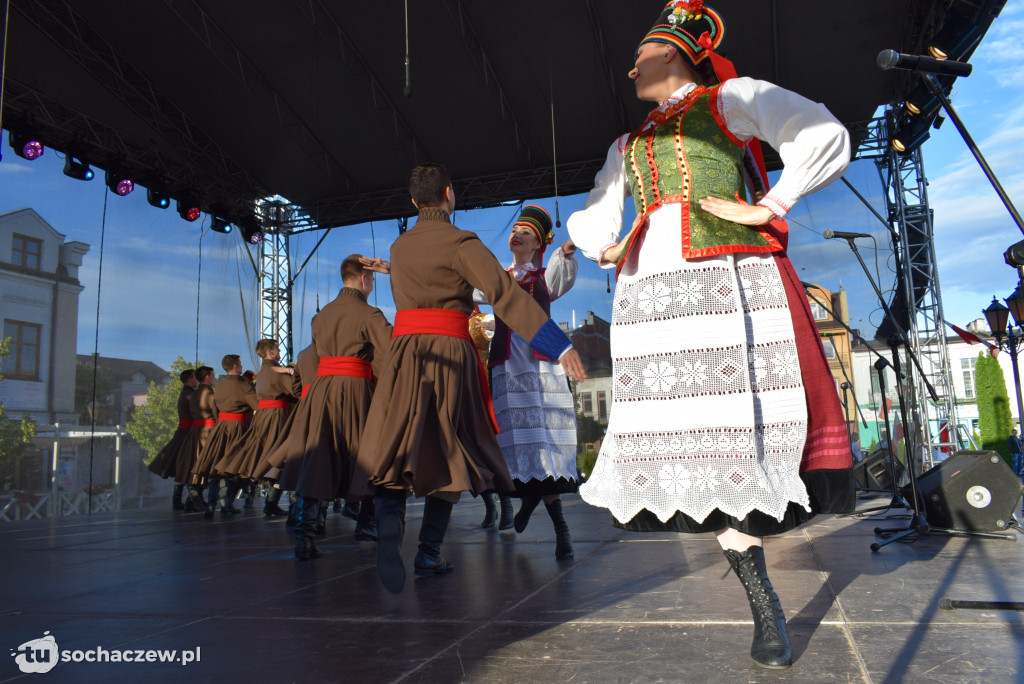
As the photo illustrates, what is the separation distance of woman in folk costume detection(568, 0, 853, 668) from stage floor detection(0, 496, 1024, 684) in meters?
0.27

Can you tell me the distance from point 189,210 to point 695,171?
10.2 meters

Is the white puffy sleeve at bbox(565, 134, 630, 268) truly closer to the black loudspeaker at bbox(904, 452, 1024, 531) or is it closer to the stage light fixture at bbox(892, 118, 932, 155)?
the black loudspeaker at bbox(904, 452, 1024, 531)

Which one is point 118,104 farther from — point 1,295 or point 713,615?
point 713,615

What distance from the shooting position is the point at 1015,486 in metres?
3.62

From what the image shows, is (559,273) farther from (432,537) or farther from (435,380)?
(432,537)

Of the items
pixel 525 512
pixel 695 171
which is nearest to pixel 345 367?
pixel 525 512

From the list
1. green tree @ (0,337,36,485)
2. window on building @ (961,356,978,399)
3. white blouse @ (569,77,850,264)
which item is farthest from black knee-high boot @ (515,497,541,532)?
window on building @ (961,356,978,399)

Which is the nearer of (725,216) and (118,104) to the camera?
(725,216)

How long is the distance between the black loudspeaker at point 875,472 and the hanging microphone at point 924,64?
6.19 meters

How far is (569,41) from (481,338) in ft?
16.6

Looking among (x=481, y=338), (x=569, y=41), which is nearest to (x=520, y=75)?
(x=569, y=41)

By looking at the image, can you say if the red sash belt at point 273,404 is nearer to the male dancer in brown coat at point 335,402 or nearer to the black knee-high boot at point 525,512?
the male dancer in brown coat at point 335,402

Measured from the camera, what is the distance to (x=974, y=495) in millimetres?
3736

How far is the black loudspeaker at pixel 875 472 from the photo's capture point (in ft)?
23.7
